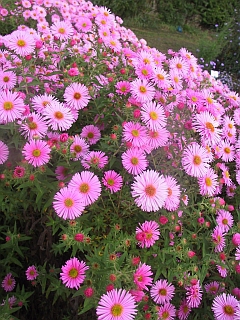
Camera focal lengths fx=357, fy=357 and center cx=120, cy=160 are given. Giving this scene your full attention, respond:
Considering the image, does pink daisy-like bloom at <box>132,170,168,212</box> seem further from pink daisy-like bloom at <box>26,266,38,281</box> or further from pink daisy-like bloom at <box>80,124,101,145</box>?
pink daisy-like bloom at <box>26,266,38,281</box>

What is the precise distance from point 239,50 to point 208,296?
516 centimetres

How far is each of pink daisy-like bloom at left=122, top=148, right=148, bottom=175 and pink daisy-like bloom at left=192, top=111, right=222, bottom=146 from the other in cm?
33

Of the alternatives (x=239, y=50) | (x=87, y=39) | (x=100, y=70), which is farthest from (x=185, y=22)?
(x=100, y=70)

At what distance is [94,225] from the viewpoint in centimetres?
157

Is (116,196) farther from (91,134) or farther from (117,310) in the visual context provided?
(117,310)

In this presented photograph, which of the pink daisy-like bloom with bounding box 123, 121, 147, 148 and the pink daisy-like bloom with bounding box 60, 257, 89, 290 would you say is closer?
the pink daisy-like bloom with bounding box 60, 257, 89, 290

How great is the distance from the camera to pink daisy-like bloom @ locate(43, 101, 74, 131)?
1.53m

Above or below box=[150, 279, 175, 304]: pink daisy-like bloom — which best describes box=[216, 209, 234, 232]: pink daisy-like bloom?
→ above

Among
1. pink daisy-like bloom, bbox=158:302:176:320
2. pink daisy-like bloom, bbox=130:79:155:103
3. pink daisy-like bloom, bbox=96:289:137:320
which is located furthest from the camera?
pink daisy-like bloom, bbox=130:79:155:103

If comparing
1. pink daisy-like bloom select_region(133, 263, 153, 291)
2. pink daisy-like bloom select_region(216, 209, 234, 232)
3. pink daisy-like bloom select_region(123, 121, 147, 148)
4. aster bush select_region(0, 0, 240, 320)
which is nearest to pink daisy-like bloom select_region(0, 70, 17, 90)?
aster bush select_region(0, 0, 240, 320)

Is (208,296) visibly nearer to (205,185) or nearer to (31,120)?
(205,185)

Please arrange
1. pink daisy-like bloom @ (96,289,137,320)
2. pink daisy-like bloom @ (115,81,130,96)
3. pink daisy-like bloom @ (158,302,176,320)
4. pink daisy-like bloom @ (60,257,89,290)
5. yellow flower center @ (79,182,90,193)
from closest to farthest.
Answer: pink daisy-like bloom @ (96,289,137,320)
pink daisy-like bloom @ (60,257,89,290)
yellow flower center @ (79,182,90,193)
pink daisy-like bloom @ (158,302,176,320)
pink daisy-like bloom @ (115,81,130,96)

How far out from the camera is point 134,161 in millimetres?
1441

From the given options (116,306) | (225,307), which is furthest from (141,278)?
(225,307)
